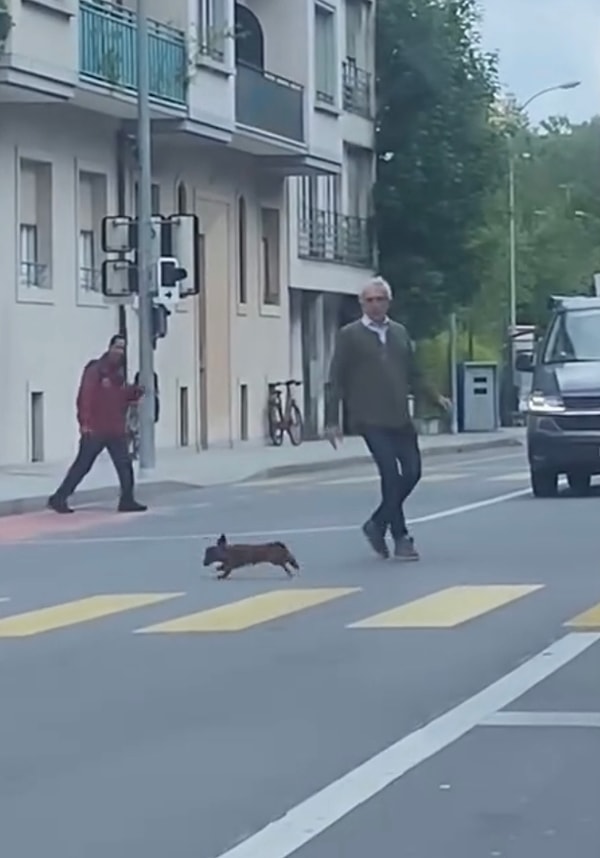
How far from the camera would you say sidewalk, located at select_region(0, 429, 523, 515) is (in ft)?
92.9

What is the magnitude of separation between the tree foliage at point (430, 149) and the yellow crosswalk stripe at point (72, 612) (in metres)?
36.4

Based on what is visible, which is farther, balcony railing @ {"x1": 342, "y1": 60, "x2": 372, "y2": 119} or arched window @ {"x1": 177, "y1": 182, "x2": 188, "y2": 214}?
balcony railing @ {"x1": 342, "y1": 60, "x2": 372, "y2": 119}

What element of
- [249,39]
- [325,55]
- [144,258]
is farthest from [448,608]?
[325,55]

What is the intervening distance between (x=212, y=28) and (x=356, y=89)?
11165 millimetres

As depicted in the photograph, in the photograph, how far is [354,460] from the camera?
128ft

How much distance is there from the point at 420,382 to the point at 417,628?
5.03m

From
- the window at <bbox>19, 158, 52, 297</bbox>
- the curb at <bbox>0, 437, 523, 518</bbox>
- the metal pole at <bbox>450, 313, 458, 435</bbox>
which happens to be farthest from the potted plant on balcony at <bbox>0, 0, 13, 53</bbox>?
the metal pole at <bbox>450, 313, 458, 435</bbox>

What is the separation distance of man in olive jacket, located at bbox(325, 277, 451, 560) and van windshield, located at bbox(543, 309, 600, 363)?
8.06 m

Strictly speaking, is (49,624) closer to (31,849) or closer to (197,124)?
(31,849)

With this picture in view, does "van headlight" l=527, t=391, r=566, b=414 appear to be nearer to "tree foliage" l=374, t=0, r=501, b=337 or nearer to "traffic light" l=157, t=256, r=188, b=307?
"traffic light" l=157, t=256, r=188, b=307

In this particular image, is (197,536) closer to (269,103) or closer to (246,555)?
(246,555)

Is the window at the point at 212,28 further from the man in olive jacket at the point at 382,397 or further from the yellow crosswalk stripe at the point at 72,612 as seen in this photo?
the yellow crosswalk stripe at the point at 72,612

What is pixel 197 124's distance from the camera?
128 ft

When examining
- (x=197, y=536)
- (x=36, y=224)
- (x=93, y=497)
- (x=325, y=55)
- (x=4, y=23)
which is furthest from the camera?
(x=325, y=55)
